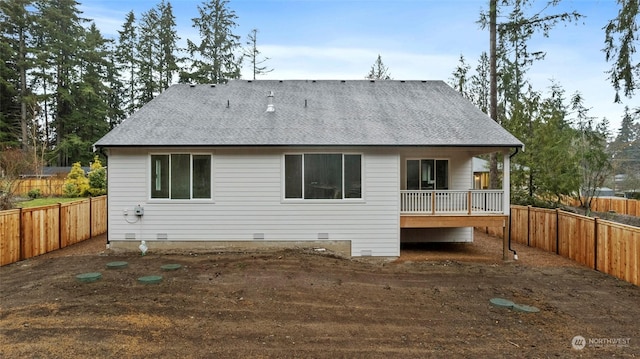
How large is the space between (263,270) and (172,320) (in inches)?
108

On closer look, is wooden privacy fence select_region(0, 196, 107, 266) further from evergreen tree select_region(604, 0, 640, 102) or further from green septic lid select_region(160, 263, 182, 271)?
evergreen tree select_region(604, 0, 640, 102)

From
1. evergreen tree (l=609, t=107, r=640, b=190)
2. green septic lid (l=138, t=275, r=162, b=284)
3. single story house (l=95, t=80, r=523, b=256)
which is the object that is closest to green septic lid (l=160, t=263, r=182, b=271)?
green septic lid (l=138, t=275, r=162, b=284)

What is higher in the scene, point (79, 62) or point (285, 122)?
point (79, 62)

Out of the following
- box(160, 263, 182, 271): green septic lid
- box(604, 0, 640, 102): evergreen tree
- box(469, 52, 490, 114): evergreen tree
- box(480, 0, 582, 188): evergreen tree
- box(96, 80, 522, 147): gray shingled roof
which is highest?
box(469, 52, 490, 114): evergreen tree

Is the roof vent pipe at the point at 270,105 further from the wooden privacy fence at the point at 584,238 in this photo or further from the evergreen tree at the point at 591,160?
the evergreen tree at the point at 591,160

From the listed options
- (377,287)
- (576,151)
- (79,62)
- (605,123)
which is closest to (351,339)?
(377,287)

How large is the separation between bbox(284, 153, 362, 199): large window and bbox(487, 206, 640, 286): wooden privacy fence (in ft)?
18.8

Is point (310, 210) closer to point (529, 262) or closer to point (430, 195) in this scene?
point (430, 195)

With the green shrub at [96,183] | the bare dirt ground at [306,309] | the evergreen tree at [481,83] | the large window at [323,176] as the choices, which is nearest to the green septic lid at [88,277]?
the bare dirt ground at [306,309]

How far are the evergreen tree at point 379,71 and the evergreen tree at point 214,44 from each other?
1348cm

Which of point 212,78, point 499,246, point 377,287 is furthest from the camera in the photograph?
point 212,78

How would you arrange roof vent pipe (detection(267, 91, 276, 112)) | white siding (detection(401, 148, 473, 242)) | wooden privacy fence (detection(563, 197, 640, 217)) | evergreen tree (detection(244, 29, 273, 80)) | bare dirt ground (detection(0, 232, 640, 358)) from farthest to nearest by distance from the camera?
evergreen tree (detection(244, 29, 273, 80)), wooden privacy fence (detection(563, 197, 640, 217)), roof vent pipe (detection(267, 91, 276, 112)), white siding (detection(401, 148, 473, 242)), bare dirt ground (detection(0, 232, 640, 358))

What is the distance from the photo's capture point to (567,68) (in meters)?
20.8

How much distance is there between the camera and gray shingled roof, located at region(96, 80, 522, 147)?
30.4 ft
